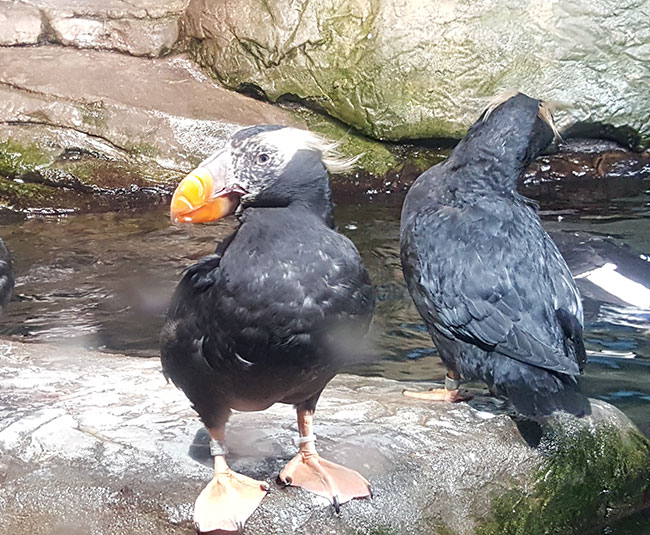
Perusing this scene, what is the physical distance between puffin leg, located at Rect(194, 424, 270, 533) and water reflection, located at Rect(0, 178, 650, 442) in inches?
72.1

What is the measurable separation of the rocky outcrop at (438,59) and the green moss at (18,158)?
1.76m

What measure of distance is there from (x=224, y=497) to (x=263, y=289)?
0.67 meters

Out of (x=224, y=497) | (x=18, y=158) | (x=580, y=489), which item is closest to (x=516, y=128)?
(x=580, y=489)

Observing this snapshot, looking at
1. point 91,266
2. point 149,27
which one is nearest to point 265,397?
point 91,266

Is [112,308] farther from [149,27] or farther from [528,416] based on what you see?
[149,27]

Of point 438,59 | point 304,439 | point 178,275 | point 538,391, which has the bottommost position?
point 178,275

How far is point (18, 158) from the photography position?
717 centimetres

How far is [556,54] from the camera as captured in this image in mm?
7848

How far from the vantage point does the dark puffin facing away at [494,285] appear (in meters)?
3.37

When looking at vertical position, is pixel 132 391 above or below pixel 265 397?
below

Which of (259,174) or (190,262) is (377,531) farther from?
(190,262)

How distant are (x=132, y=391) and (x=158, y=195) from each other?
3652 mm

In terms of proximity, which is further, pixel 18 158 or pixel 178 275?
pixel 18 158

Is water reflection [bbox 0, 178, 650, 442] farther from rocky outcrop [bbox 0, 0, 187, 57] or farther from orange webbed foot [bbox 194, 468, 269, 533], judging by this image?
rocky outcrop [bbox 0, 0, 187, 57]
